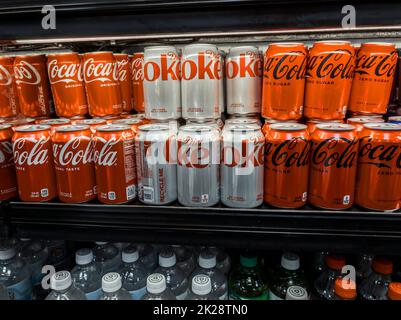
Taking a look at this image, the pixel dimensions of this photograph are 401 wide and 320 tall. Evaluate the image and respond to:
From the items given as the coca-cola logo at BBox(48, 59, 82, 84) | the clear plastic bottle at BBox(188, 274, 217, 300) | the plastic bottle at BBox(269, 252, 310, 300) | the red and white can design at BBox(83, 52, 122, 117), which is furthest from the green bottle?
the coca-cola logo at BBox(48, 59, 82, 84)

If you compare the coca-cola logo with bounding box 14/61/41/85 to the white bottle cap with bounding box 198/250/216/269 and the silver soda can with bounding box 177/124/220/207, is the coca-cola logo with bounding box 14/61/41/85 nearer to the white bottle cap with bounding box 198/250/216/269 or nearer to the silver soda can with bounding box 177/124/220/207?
the silver soda can with bounding box 177/124/220/207

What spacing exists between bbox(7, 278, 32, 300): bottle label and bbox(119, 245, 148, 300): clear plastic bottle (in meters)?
0.32

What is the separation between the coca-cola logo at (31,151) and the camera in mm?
848

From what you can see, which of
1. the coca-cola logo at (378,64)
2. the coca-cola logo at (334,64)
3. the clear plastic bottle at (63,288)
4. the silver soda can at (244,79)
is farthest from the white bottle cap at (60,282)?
the coca-cola logo at (378,64)

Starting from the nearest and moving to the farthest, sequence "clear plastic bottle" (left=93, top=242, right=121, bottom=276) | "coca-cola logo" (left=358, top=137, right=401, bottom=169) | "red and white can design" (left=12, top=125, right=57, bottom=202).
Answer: "coca-cola logo" (left=358, top=137, right=401, bottom=169)
"red and white can design" (left=12, top=125, right=57, bottom=202)
"clear plastic bottle" (left=93, top=242, right=121, bottom=276)

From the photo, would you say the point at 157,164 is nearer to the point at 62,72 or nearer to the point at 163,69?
the point at 163,69

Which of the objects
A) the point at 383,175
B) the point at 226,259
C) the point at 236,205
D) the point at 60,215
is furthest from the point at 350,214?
the point at 60,215

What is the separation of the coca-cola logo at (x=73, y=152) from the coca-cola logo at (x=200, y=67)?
0.33 meters

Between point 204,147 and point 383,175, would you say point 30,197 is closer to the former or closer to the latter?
point 204,147

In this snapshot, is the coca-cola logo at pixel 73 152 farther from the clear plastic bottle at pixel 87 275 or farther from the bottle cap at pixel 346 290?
the bottle cap at pixel 346 290

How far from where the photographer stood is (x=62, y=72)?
982 millimetres

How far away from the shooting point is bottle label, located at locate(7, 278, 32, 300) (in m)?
1.04

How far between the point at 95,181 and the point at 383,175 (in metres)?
0.75

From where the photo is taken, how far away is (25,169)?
0.86 m
